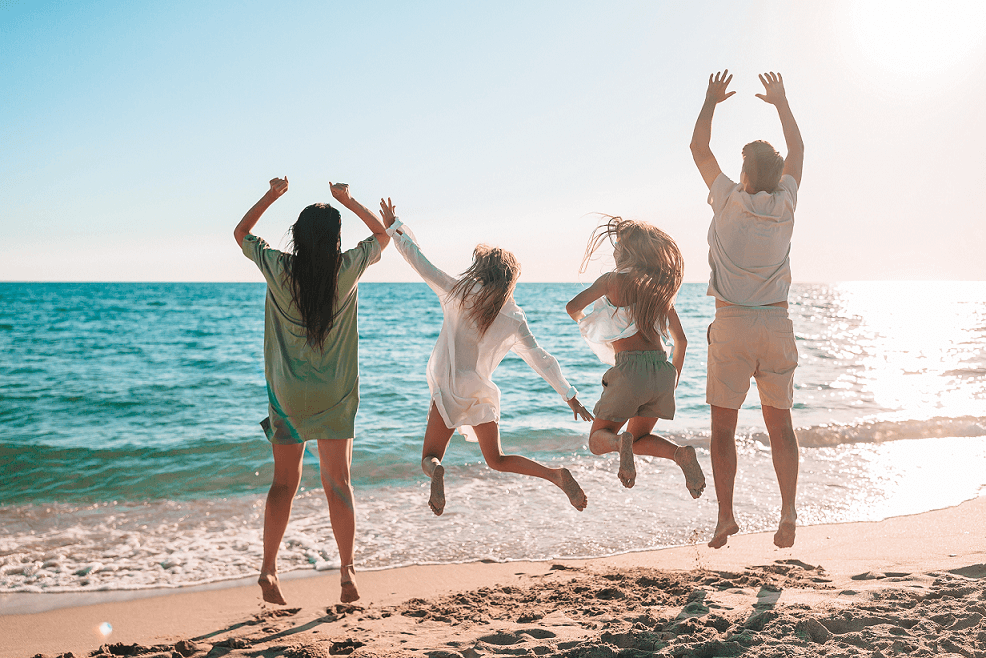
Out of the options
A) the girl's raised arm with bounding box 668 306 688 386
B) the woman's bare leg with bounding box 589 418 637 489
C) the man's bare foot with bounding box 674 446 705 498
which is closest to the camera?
the man's bare foot with bounding box 674 446 705 498

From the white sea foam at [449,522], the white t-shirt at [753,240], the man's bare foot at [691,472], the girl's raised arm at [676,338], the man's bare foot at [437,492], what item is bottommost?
the white sea foam at [449,522]

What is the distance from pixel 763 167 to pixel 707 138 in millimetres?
361

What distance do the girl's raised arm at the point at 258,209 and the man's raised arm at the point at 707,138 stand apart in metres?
2.38

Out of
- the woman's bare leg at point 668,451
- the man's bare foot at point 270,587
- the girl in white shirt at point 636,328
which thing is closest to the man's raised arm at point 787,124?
the girl in white shirt at point 636,328

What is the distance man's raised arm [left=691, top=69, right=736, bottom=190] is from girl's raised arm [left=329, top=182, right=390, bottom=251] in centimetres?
188

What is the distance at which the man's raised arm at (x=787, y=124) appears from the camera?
4.00 m

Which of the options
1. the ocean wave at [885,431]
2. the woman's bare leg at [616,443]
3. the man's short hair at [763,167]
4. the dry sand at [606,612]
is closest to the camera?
the dry sand at [606,612]

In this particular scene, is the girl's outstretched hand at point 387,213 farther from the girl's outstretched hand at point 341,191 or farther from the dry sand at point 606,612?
the dry sand at point 606,612

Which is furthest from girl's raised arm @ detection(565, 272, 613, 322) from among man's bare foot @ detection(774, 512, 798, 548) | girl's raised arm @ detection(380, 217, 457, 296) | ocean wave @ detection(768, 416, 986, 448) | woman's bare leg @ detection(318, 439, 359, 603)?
ocean wave @ detection(768, 416, 986, 448)

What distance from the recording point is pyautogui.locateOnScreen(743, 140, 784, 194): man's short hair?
387cm

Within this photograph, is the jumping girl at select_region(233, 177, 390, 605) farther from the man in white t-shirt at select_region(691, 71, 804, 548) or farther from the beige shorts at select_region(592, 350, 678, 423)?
the man in white t-shirt at select_region(691, 71, 804, 548)

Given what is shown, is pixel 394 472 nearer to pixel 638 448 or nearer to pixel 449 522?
pixel 449 522

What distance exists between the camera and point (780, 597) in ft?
13.0

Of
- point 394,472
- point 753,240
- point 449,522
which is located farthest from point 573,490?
point 394,472
